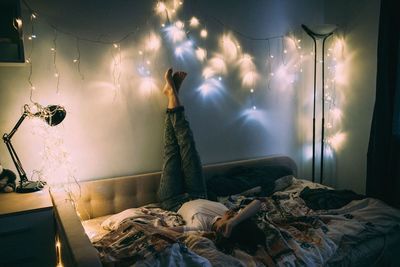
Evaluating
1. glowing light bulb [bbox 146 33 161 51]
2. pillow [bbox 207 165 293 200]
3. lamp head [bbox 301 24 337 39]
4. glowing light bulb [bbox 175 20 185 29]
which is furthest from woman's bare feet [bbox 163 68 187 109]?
lamp head [bbox 301 24 337 39]

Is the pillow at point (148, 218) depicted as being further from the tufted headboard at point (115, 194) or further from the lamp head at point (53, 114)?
the lamp head at point (53, 114)

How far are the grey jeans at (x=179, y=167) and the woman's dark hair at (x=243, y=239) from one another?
0.65m

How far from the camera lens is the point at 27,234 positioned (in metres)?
1.48

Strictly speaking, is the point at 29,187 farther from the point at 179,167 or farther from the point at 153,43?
the point at 153,43

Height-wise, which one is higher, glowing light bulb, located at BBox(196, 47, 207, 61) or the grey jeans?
glowing light bulb, located at BBox(196, 47, 207, 61)

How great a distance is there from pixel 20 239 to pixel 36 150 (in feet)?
2.27

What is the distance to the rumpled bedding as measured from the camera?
52.4 inches

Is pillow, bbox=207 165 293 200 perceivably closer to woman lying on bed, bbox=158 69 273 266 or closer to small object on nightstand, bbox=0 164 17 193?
woman lying on bed, bbox=158 69 273 266

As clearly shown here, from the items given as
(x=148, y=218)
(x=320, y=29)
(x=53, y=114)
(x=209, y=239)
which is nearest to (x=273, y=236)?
(x=209, y=239)

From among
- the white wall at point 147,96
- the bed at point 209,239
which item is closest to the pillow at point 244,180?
the bed at point 209,239

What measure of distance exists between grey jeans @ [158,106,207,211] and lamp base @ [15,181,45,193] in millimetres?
817

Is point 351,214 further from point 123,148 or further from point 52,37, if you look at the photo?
point 52,37

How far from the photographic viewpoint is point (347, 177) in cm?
313

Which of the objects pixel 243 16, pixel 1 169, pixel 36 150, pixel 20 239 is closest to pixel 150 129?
pixel 36 150
